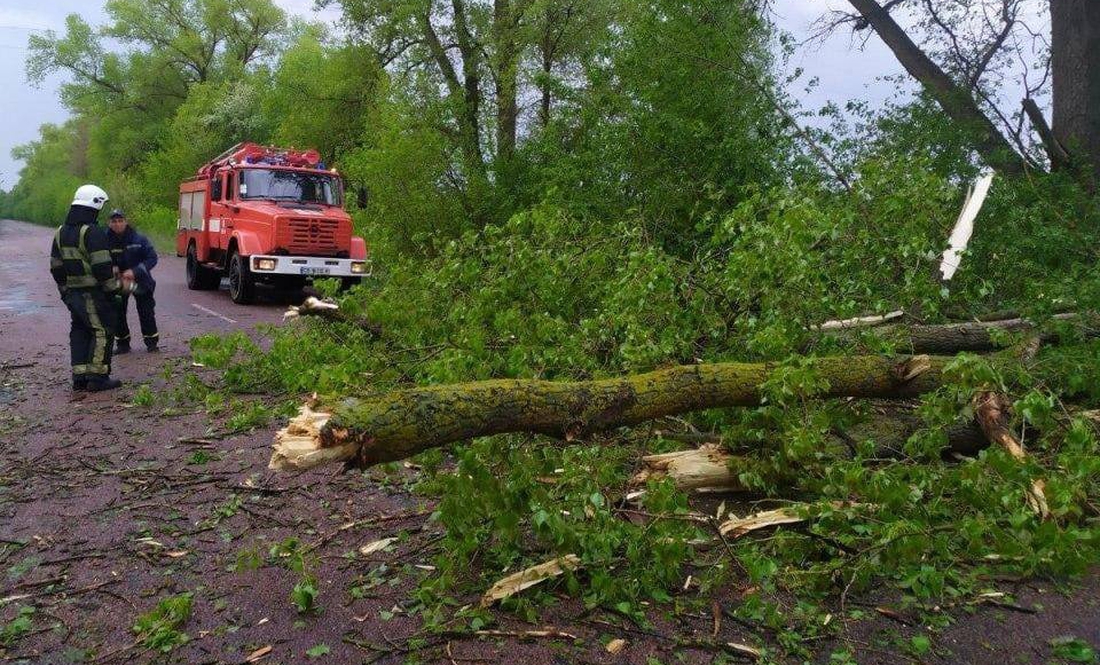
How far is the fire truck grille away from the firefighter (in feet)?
20.0

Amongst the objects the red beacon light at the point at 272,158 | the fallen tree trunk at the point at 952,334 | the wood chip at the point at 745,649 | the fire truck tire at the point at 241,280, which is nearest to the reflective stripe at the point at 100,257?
the fallen tree trunk at the point at 952,334

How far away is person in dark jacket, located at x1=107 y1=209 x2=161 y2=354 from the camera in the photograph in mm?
9195

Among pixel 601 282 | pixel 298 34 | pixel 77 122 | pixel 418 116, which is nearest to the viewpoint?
pixel 601 282

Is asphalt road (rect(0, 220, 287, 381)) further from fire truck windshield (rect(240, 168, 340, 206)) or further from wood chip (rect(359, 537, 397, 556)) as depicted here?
wood chip (rect(359, 537, 397, 556))

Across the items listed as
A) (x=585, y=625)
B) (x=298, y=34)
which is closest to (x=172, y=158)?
(x=298, y=34)

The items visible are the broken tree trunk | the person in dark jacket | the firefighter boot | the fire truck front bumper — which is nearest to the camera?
the broken tree trunk

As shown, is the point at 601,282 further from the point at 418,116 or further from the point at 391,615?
the point at 418,116

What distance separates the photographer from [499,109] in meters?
19.5

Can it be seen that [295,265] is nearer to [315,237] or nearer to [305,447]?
[315,237]

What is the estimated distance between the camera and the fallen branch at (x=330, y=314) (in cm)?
579

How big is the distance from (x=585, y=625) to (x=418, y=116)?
A: 14.7m

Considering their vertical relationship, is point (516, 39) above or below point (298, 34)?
below

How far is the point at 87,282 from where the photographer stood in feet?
25.4

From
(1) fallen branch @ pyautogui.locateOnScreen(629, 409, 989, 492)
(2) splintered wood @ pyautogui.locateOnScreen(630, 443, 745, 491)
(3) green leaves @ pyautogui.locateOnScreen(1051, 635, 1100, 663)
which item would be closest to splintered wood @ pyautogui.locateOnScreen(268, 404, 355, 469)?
(1) fallen branch @ pyautogui.locateOnScreen(629, 409, 989, 492)
